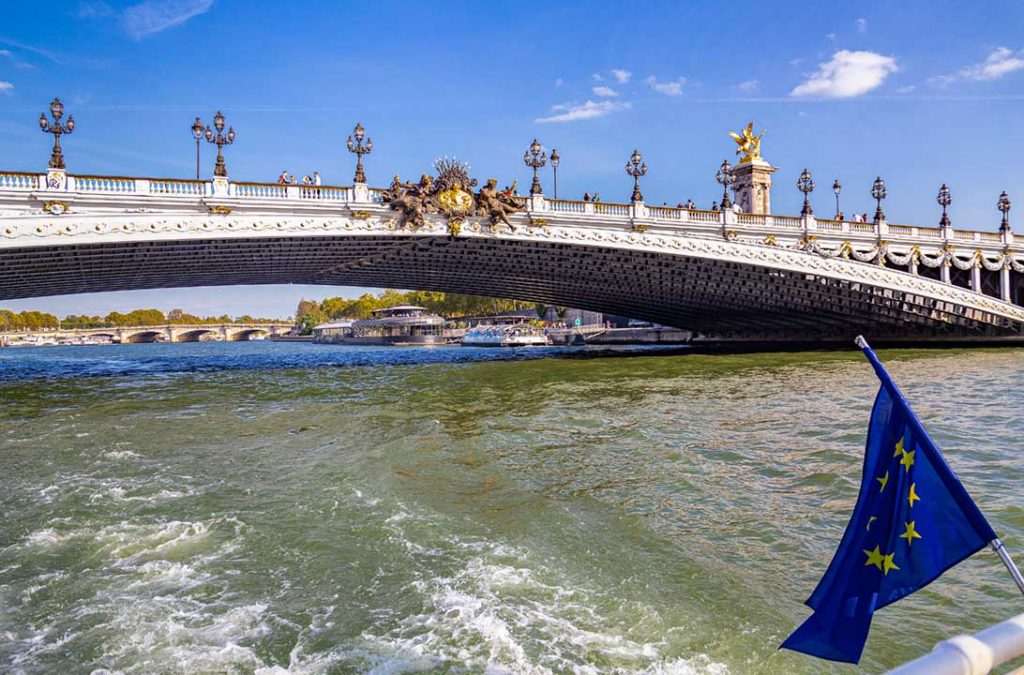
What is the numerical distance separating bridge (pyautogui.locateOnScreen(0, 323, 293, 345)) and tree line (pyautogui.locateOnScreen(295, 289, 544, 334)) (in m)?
11.0

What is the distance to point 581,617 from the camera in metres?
5.46

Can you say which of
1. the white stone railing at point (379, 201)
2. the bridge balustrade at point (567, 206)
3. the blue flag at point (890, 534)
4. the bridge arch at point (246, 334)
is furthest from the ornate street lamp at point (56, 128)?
the bridge arch at point (246, 334)

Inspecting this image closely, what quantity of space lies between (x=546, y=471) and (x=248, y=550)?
4819 mm

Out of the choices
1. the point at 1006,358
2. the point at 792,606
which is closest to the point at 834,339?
the point at 1006,358

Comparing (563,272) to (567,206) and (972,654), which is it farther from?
(972,654)

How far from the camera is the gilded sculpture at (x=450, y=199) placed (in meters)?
33.2

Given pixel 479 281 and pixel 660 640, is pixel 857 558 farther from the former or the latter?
pixel 479 281

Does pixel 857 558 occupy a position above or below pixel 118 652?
above

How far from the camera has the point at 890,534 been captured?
140 inches

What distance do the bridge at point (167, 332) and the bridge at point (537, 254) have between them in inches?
4790

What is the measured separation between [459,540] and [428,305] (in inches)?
4836

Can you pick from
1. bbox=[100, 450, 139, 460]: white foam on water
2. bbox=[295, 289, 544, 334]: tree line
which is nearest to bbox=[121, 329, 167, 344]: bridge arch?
bbox=[295, 289, 544, 334]: tree line

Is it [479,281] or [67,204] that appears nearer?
[67,204]

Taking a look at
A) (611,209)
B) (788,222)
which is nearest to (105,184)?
(611,209)
